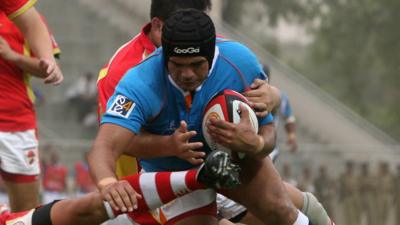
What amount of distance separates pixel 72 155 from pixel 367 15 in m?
15.6

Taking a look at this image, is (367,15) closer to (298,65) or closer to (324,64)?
Result: (324,64)

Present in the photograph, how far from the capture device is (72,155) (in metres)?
16.7

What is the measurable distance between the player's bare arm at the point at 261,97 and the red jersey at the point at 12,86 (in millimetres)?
2102

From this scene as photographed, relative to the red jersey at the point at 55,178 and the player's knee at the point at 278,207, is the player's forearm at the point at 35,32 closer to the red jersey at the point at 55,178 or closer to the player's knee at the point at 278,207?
the player's knee at the point at 278,207

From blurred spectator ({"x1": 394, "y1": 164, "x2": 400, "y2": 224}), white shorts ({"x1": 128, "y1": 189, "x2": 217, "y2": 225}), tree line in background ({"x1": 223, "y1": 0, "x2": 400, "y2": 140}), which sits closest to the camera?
white shorts ({"x1": 128, "y1": 189, "x2": 217, "y2": 225})

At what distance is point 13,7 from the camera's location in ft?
26.9

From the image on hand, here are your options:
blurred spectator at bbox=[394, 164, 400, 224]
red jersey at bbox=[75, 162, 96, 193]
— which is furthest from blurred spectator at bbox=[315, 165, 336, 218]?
red jersey at bbox=[75, 162, 96, 193]

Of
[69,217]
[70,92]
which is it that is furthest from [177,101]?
[70,92]

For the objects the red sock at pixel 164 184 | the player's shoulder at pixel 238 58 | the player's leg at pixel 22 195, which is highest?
the player's shoulder at pixel 238 58

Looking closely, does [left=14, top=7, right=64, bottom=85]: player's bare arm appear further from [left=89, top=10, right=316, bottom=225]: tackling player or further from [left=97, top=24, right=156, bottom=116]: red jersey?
[left=89, top=10, right=316, bottom=225]: tackling player

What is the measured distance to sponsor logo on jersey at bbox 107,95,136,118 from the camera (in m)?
6.48

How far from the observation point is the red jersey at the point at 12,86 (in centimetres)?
834

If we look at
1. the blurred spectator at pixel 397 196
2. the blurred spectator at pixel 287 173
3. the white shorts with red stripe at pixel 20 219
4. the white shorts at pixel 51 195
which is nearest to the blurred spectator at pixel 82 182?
the white shorts at pixel 51 195

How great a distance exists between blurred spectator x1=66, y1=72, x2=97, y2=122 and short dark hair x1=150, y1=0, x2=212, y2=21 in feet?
41.9
